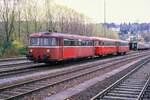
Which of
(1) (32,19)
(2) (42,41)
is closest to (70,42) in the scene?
(2) (42,41)

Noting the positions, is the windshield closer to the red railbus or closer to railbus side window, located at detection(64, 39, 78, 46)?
the red railbus

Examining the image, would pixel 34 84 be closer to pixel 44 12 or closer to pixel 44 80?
pixel 44 80

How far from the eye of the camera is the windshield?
92.6ft

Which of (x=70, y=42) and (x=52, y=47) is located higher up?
(x=70, y=42)

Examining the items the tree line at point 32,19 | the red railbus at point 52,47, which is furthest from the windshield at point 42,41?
the tree line at point 32,19

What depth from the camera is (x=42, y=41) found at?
28500 mm

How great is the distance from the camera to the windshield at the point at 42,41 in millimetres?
28234

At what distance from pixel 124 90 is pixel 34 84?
455cm

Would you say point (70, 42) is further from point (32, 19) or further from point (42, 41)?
point (32, 19)

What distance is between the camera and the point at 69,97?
46.0 feet

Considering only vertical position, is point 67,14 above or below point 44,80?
above

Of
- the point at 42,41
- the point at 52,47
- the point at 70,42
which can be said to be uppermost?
the point at 42,41

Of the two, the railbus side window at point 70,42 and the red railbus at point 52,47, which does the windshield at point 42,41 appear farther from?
the railbus side window at point 70,42

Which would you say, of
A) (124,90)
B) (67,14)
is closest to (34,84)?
(124,90)
